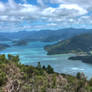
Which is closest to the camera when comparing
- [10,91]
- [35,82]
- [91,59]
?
[10,91]

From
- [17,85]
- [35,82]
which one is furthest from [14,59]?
[17,85]

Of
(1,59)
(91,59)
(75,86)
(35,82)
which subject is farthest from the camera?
(91,59)

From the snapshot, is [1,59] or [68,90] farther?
[1,59]

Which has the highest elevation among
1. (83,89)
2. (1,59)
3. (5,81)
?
(1,59)

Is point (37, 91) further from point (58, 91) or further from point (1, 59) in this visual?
point (1, 59)

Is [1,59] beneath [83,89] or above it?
above

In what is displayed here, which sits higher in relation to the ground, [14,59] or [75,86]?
[14,59]

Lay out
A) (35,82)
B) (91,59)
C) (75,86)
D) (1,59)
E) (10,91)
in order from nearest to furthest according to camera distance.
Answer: (10,91), (35,82), (75,86), (1,59), (91,59)

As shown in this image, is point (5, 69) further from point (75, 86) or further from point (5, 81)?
point (75, 86)

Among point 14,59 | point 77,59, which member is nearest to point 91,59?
point 77,59
